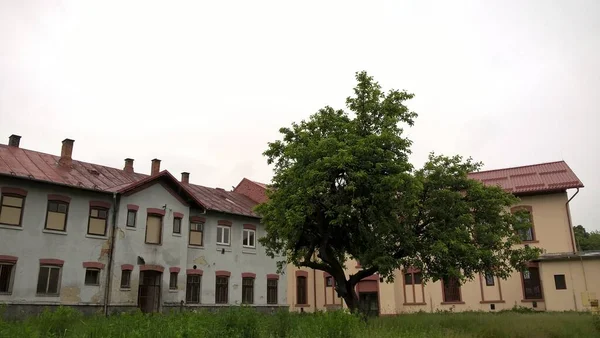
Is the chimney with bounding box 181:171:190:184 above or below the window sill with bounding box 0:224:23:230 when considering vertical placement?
above

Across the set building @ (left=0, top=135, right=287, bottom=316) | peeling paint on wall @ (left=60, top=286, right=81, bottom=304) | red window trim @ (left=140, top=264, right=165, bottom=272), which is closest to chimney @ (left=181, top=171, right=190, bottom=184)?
building @ (left=0, top=135, right=287, bottom=316)

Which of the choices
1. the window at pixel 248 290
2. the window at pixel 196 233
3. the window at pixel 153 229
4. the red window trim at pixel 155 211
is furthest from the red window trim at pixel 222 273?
the red window trim at pixel 155 211

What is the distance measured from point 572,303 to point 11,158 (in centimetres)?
3281

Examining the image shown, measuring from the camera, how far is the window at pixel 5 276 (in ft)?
73.7

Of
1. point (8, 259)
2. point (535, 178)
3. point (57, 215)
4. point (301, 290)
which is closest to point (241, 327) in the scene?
point (8, 259)

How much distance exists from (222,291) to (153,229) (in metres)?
6.50

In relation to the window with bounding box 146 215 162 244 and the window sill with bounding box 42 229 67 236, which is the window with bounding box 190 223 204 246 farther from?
the window sill with bounding box 42 229 67 236

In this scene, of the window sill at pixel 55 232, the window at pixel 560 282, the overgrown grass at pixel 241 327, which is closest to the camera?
the overgrown grass at pixel 241 327

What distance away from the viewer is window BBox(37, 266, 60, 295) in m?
23.6

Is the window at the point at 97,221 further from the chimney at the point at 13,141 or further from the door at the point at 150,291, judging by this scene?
the chimney at the point at 13,141

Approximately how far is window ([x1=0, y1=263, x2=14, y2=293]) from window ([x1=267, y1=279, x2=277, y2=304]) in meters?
16.8

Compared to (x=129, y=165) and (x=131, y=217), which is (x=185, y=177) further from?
(x=131, y=217)

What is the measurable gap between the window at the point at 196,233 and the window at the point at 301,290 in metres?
10.8

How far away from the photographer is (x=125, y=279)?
26359 millimetres
